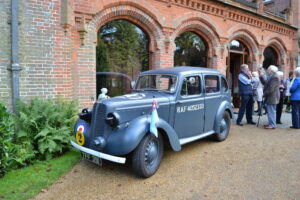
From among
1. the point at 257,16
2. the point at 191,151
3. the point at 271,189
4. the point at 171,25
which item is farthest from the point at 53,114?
the point at 257,16

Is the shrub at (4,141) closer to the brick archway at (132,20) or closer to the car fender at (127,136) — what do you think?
the car fender at (127,136)

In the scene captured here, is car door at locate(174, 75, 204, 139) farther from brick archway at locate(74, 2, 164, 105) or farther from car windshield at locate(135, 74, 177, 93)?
brick archway at locate(74, 2, 164, 105)

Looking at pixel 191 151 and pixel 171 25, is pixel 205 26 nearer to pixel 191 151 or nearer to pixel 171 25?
pixel 171 25

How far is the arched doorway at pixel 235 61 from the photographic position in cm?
1112

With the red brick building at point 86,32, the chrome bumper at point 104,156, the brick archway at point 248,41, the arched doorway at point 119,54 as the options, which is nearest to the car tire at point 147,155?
the chrome bumper at point 104,156

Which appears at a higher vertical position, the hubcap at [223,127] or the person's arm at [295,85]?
the person's arm at [295,85]

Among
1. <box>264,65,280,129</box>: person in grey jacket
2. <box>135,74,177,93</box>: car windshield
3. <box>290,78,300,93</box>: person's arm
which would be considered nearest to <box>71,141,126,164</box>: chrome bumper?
<box>135,74,177,93</box>: car windshield

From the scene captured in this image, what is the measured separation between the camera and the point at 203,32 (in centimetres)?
952

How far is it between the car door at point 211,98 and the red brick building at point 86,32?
9.24 feet

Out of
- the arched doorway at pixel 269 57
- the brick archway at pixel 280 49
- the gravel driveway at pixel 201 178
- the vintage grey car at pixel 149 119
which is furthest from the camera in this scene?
the arched doorway at pixel 269 57

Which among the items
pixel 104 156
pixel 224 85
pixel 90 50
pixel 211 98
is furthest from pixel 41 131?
pixel 224 85

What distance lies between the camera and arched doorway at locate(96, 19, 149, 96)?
7.32 meters

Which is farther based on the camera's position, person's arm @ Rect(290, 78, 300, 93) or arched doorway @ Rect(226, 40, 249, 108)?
arched doorway @ Rect(226, 40, 249, 108)

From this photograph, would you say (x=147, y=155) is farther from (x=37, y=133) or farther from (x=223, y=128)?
(x=223, y=128)
